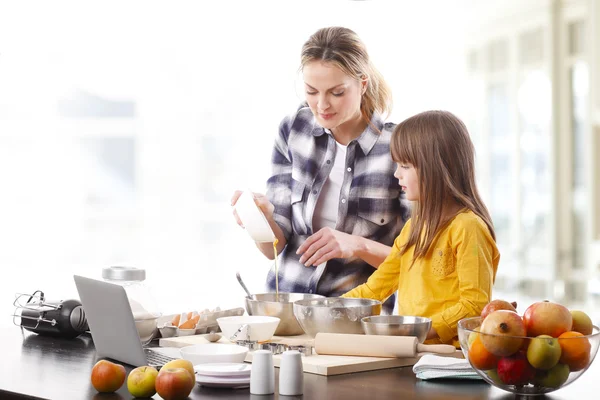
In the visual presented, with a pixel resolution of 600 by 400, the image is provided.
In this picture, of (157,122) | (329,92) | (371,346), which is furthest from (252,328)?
(157,122)

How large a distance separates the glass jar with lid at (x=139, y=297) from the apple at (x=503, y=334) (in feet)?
2.85

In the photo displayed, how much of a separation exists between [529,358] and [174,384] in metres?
0.59

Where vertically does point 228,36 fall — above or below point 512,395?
above

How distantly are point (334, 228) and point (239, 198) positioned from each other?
0.50 metres

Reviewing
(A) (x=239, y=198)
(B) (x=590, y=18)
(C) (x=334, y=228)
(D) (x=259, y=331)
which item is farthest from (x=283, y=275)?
(B) (x=590, y=18)

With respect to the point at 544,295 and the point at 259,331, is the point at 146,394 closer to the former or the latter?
the point at 259,331

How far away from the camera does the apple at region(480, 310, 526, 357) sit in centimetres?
129

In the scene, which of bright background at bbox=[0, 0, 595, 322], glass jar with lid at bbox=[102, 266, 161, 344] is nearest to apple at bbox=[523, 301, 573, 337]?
glass jar with lid at bbox=[102, 266, 161, 344]

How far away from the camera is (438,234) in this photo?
6.64 feet

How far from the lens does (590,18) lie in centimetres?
561

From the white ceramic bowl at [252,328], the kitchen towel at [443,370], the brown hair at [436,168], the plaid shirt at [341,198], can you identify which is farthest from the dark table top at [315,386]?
the plaid shirt at [341,198]

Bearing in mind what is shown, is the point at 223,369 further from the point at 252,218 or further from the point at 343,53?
the point at 343,53

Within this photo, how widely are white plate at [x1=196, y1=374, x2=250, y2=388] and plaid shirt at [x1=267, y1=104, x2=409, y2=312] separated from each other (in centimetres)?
113

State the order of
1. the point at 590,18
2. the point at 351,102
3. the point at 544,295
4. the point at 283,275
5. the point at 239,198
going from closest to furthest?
the point at 239,198, the point at 351,102, the point at 283,275, the point at 590,18, the point at 544,295
